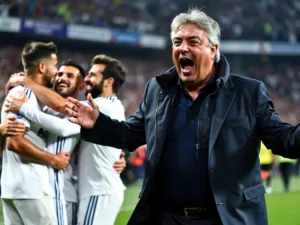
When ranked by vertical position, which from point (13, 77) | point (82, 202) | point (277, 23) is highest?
point (277, 23)

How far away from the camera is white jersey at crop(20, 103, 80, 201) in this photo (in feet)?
13.2

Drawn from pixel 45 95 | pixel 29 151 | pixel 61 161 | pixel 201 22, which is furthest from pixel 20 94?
pixel 201 22

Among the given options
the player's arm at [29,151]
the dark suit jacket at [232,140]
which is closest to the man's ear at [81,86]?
the player's arm at [29,151]

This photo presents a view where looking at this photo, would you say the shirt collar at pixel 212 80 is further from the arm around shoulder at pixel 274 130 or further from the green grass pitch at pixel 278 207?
the green grass pitch at pixel 278 207

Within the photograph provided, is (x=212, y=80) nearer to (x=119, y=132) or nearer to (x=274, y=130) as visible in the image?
(x=274, y=130)

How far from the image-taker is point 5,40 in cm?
2606

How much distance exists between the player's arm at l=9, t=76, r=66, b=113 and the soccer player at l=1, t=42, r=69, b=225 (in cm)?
5

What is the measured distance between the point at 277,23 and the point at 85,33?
14.0 m

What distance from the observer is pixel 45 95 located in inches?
165

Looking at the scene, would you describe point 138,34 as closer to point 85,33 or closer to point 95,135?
point 85,33

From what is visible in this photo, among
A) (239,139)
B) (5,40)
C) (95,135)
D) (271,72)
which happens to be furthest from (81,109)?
(271,72)

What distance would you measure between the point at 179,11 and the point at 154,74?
19.4ft

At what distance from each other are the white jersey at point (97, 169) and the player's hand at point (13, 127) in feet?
1.94

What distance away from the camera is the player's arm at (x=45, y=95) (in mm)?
4172
